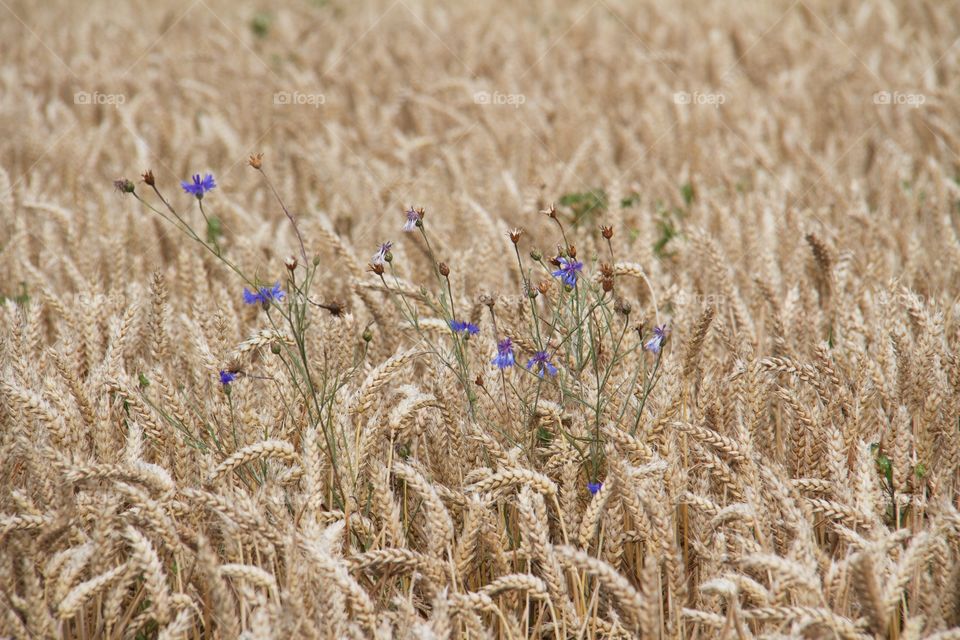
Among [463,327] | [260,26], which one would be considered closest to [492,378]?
[463,327]

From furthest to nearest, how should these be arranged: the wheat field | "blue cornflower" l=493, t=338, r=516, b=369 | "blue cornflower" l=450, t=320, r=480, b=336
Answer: "blue cornflower" l=450, t=320, r=480, b=336
"blue cornflower" l=493, t=338, r=516, b=369
the wheat field

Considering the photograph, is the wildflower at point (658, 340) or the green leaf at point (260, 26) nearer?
the wildflower at point (658, 340)

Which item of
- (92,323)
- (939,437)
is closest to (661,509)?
(939,437)

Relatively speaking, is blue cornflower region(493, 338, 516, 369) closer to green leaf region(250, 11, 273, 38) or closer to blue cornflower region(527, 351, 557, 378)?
blue cornflower region(527, 351, 557, 378)

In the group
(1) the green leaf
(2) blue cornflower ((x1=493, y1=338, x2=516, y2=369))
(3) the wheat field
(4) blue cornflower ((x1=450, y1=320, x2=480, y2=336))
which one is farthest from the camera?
(1) the green leaf

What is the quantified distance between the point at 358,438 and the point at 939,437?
5.06ft

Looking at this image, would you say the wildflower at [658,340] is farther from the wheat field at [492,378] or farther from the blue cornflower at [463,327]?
the blue cornflower at [463,327]

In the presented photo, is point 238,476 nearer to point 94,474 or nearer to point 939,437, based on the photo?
point 94,474

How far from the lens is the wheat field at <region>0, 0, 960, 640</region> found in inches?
72.9

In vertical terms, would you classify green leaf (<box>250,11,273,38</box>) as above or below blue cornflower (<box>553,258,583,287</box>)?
above

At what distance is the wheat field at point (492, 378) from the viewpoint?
1.85 m

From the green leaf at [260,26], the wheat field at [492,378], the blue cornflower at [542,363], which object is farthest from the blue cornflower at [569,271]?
the green leaf at [260,26]

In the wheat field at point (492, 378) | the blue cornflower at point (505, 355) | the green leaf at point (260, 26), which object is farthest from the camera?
the green leaf at point (260, 26)

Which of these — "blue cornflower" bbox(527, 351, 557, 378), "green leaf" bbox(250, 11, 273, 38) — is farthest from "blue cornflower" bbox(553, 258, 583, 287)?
"green leaf" bbox(250, 11, 273, 38)
